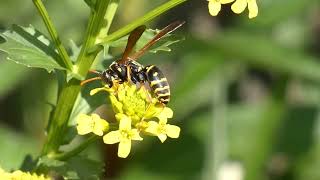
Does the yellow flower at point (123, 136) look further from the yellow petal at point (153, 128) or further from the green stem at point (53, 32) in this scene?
the green stem at point (53, 32)

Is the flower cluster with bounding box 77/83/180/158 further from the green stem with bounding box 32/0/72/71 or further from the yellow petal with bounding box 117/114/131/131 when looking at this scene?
the green stem with bounding box 32/0/72/71

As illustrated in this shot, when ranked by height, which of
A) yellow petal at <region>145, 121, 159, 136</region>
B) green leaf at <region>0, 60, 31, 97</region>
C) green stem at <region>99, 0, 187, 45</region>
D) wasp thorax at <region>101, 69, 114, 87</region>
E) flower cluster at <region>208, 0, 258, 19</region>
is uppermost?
green leaf at <region>0, 60, 31, 97</region>

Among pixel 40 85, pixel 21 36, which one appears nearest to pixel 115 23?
pixel 40 85

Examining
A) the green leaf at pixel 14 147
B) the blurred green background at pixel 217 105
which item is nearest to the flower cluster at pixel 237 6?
the green leaf at pixel 14 147

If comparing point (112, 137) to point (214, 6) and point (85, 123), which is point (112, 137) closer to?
point (85, 123)

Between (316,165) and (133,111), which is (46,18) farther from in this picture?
(316,165)

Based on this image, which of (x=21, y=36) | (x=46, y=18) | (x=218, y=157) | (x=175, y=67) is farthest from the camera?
(x=175, y=67)

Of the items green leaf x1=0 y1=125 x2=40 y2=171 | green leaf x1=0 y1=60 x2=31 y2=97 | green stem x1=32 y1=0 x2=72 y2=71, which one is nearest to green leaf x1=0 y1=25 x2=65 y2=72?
green stem x1=32 y1=0 x2=72 y2=71
